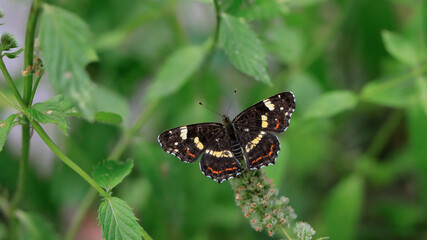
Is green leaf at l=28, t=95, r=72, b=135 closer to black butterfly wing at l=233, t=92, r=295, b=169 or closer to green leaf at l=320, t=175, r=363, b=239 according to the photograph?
black butterfly wing at l=233, t=92, r=295, b=169

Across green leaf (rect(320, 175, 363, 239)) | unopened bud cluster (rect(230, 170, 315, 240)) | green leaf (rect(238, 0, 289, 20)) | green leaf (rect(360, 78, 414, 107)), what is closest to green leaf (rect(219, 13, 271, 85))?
green leaf (rect(238, 0, 289, 20))

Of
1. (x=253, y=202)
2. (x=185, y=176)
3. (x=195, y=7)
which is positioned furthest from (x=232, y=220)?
(x=195, y=7)

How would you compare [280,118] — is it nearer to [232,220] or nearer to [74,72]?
[74,72]

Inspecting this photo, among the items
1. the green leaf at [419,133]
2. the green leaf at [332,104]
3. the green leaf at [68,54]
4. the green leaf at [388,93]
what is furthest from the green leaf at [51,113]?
the green leaf at [419,133]

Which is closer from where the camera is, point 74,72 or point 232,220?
point 74,72

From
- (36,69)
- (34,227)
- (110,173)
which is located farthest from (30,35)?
(34,227)

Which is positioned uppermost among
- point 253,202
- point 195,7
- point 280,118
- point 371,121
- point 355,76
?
point 195,7

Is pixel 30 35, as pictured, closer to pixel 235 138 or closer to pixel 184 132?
pixel 184 132
